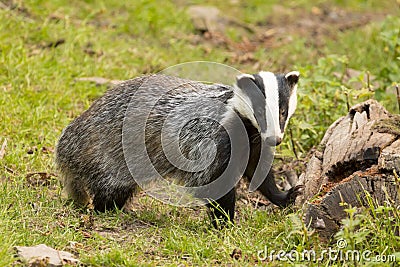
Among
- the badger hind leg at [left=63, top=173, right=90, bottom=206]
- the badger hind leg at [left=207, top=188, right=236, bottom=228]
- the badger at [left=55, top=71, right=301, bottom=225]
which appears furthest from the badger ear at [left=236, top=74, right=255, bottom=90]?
the badger hind leg at [left=63, top=173, right=90, bottom=206]

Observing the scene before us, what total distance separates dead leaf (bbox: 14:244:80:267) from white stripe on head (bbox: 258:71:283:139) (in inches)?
69.2

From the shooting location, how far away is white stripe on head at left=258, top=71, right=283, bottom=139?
5.43 meters

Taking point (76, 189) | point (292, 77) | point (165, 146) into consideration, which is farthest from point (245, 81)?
point (76, 189)

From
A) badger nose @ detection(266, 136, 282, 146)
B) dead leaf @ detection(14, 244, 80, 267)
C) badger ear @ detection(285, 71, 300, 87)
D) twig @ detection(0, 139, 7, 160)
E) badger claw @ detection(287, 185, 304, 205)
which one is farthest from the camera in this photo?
twig @ detection(0, 139, 7, 160)

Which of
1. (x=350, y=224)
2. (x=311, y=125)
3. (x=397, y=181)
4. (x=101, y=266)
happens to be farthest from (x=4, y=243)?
(x=311, y=125)

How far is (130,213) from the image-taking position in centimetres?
621

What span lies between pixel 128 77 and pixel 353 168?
383 centimetres

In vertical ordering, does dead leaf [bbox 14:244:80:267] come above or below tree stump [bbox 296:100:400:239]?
below

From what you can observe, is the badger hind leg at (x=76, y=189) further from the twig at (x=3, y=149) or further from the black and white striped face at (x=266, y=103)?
the black and white striped face at (x=266, y=103)

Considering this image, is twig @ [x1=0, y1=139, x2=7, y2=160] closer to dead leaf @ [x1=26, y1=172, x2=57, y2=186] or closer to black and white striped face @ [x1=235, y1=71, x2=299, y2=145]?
dead leaf @ [x1=26, y1=172, x2=57, y2=186]

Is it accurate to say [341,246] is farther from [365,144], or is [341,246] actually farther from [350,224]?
[365,144]

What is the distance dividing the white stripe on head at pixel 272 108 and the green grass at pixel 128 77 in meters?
0.72

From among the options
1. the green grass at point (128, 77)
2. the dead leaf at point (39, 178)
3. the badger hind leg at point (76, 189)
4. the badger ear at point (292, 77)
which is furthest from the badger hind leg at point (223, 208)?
the dead leaf at point (39, 178)

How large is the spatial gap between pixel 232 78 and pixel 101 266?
177 inches
